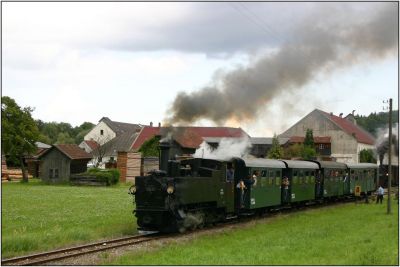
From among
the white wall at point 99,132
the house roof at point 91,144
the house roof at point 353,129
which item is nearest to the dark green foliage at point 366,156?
the house roof at point 353,129

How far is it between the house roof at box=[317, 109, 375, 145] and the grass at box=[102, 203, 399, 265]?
5204 cm

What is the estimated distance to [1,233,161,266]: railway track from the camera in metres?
14.3

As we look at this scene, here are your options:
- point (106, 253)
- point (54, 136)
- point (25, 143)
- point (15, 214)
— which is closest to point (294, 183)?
point (15, 214)

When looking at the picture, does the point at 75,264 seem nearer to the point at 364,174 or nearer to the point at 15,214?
the point at 15,214

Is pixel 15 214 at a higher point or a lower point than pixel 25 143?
lower

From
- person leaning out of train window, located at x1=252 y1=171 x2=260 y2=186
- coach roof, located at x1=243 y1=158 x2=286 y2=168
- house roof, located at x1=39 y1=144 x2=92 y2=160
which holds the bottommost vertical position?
person leaning out of train window, located at x1=252 y1=171 x2=260 y2=186

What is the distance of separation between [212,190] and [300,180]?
11.0 metres

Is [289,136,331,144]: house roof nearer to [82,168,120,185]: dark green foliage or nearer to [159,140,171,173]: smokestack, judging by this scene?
[82,168,120,185]: dark green foliage

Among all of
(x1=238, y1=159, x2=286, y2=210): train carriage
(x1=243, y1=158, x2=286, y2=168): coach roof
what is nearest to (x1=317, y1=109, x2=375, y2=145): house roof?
(x1=243, y1=158, x2=286, y2=168): coach roof

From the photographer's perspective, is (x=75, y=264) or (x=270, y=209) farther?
(x=270, y=209)

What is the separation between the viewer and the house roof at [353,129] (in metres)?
74.3

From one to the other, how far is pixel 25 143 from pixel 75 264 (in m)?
50.1

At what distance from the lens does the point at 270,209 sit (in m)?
28.6

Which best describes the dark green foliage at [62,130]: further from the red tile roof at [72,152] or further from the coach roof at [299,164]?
the coach roof at [299,164]
